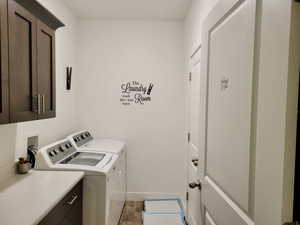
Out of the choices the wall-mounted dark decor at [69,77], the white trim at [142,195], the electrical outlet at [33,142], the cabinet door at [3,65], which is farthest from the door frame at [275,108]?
the white trim at [142,195]

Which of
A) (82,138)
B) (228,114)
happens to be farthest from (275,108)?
(82,138)

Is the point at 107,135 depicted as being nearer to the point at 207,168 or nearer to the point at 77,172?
the point at 77,172

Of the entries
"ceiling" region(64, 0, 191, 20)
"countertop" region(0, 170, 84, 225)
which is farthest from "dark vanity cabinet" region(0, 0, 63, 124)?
"ceiling" region(64, 0, 191, 20)

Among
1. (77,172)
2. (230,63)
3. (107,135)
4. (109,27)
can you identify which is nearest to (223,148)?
(230,63)

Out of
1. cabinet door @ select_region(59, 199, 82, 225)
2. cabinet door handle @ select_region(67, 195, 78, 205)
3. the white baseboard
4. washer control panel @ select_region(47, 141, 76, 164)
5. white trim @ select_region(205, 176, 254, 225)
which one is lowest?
the white baseboard

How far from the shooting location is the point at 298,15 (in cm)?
57

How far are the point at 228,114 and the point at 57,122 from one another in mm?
2198

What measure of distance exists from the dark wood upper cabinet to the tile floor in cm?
188

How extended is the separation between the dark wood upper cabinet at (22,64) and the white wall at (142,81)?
177 centimetres

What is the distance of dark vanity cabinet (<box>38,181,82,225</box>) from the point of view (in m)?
1.32

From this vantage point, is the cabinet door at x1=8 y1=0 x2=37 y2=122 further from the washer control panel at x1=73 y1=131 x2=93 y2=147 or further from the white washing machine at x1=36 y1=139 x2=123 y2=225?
the washer control panel at x1=73 y1=131 x2=93 y2=147

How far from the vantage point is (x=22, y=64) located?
1428mm

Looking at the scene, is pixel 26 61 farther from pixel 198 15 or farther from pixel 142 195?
pixel 142 195

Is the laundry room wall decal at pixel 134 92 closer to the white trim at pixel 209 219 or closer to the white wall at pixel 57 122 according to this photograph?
the white wall at pixel 57 122
